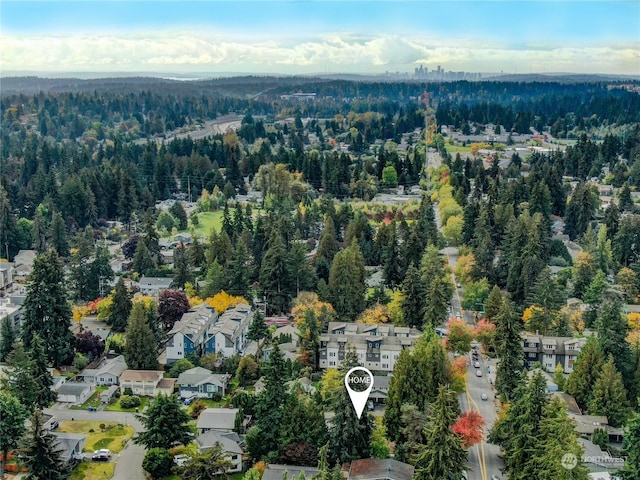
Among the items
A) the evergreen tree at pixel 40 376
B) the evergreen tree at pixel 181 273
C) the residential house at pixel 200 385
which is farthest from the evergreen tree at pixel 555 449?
the evergreen tree at pixel 181 273

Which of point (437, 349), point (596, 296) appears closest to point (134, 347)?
point (437, 349)

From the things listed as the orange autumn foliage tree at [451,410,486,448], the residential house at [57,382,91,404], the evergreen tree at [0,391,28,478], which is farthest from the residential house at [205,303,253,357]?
the orange autumn foliage tree at [451,410,486,448]

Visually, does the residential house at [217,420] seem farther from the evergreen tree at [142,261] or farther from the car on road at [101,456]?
the evergreen tree at [142,261]

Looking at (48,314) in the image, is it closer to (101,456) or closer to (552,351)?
(101,456)

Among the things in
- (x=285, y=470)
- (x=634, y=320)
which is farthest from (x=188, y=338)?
(x=634, y=320)

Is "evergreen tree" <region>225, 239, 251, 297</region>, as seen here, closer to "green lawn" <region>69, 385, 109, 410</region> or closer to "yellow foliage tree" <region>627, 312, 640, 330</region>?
"green lawn" <region>69, 385, 109, 410</region>

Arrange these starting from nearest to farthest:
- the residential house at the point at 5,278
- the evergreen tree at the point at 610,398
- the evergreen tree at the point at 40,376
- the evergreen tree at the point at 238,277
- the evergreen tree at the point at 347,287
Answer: the evergreen tree at the point at 610,398, the evergreen tree at the point at 40,376, the evergreen tree at the point at 347,287, the evergreen tree at the point at 238,277, the residential house at the point at 5,278
